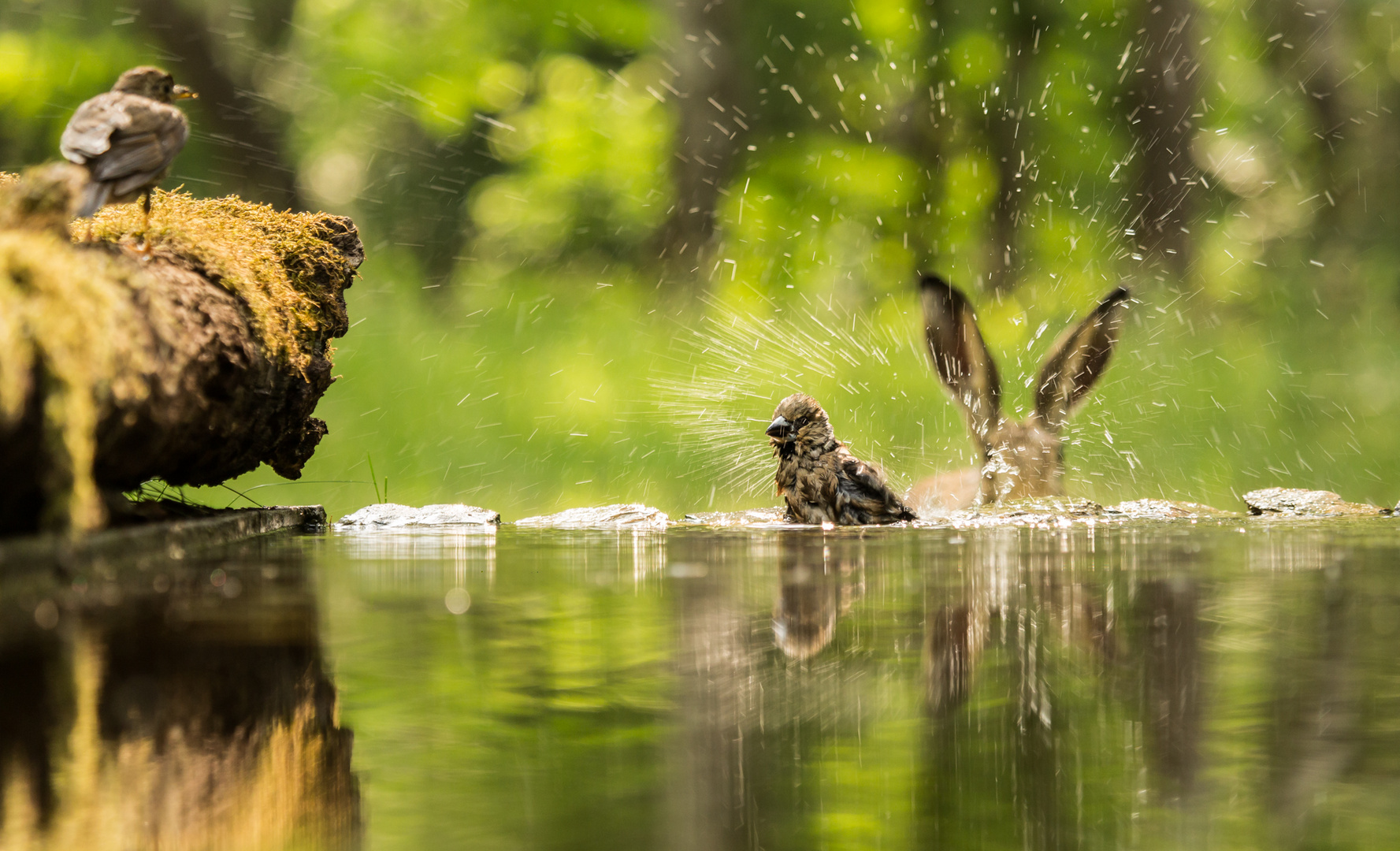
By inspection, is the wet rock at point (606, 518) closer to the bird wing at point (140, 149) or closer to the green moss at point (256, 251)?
the green moss at point (256, 251)

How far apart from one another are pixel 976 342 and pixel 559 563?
397 cm

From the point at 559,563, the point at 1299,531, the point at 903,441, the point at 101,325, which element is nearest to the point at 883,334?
the point at 903,441

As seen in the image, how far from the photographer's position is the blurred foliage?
348 inches

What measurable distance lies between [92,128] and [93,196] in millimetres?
229

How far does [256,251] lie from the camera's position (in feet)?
15.7

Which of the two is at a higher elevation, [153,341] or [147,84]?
[147,84]

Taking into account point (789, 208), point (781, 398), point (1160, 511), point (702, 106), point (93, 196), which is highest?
point (702, 106)

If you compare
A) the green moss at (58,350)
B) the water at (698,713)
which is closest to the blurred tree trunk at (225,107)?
the green moss at (58,350)

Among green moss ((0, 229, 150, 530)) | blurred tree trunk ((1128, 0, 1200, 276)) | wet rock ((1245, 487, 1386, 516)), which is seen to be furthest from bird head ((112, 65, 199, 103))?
blurred tree trunk ((1128, 0, 1200, 276))

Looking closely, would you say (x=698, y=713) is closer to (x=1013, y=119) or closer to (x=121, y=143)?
(x=121, y=143)

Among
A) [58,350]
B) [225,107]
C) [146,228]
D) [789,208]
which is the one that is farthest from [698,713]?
[225,107]

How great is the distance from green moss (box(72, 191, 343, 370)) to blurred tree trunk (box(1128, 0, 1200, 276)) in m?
8.85

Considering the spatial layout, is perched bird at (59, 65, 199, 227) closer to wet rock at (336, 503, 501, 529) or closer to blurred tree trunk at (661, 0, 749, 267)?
wet rock at (336, 503, 501, 529)

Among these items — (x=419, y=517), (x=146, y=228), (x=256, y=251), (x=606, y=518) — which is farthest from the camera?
(x=606, y=518)
